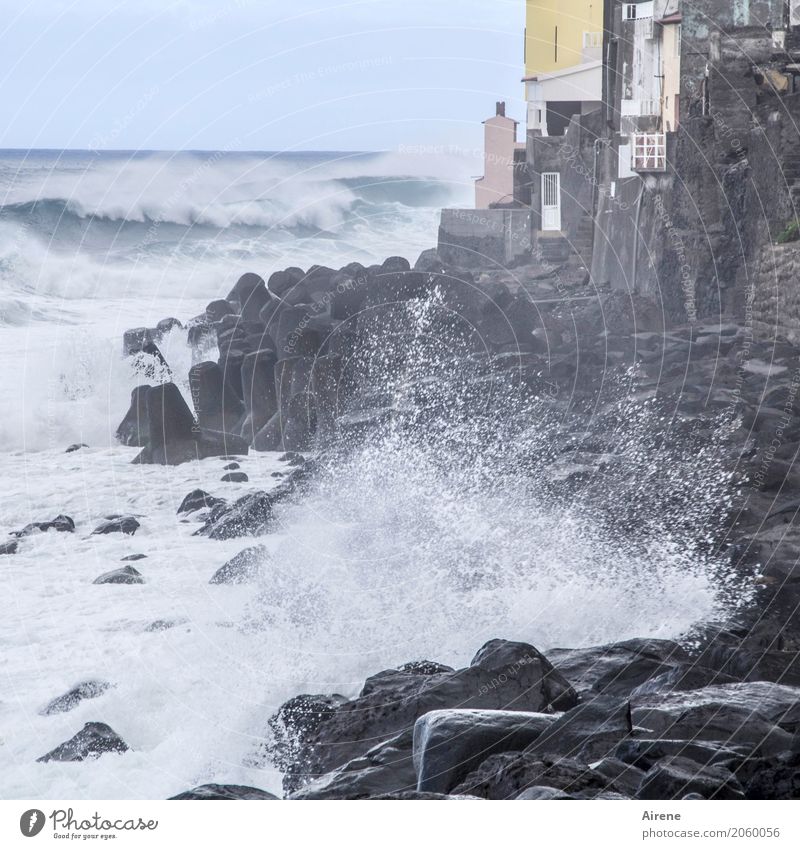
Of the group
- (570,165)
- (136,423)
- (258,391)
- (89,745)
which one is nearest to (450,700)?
(89,745)

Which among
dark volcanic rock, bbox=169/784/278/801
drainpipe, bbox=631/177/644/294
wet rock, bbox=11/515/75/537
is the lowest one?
dark volcanic rock, bbox=169/784/278/801

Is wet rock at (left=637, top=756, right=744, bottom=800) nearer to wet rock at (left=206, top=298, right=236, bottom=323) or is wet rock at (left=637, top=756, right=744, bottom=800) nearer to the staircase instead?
the staircase

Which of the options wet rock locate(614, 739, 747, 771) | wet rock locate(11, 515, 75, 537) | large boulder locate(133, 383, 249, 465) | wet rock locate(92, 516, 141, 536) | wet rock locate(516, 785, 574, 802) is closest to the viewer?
wet rock locate(516, 785, 574, 802)

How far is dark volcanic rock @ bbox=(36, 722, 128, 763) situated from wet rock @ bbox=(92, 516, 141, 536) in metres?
2.83

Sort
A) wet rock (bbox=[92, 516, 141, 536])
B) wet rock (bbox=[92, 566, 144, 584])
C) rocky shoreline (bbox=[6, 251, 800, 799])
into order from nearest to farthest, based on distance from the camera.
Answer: rocky shoreline (bbox=[6, 251, 800, 799])
wet rock (bbox=[92, 566, 144, 584])
wet rock (bbox=[92, 516, 141, 536])

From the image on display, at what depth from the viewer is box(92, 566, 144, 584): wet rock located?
23.9 feet

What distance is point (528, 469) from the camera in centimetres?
930

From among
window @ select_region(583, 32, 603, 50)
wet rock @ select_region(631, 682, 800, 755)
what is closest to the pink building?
window @ select_region(583, 32, 603, 50)

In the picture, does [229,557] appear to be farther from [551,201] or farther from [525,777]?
[551,201]

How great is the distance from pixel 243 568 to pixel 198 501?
5.14ft

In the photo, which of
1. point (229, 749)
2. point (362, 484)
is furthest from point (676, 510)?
point (229, 749)

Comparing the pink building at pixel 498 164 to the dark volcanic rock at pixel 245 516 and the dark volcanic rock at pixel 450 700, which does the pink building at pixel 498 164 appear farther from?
the dark volcanic rock at pixel 450 700

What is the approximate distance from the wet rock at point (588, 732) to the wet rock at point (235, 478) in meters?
5.43
